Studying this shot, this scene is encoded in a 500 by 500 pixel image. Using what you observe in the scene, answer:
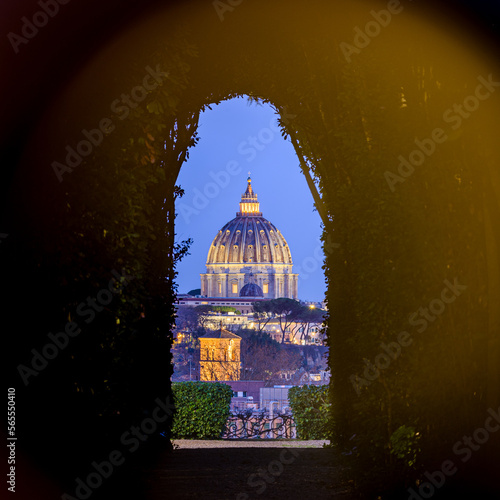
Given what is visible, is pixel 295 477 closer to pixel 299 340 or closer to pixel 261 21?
pixel 261 21

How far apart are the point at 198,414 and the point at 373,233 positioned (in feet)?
38.6

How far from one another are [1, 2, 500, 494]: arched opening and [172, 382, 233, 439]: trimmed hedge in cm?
979

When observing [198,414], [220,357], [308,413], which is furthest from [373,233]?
[220,357]

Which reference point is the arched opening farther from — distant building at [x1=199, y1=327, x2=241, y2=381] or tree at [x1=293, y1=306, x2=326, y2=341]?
tree at [x1=293, y1=306, x2=326, y2=341]

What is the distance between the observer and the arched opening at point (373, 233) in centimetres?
596

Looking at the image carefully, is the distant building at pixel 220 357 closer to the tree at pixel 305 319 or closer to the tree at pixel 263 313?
the tree at pixel 305 319

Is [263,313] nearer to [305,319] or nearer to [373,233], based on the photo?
[305,319]

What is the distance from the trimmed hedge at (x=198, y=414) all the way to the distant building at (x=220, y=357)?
5972 centimetres

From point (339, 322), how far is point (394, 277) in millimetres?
5293

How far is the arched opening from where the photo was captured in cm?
596

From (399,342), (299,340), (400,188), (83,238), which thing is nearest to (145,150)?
(83,238)

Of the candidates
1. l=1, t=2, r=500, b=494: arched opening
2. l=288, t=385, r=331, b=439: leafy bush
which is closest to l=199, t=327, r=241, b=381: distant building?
l=288, t=385, r=331, b=439: leafy bush

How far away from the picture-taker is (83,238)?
21.1 ft

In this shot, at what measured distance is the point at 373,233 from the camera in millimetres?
8211
